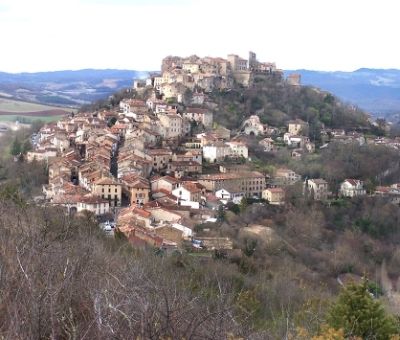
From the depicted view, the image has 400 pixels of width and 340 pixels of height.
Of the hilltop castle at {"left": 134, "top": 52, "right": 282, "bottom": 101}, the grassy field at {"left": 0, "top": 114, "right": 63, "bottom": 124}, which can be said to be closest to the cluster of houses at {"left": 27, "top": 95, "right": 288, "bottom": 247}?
the hilltop castle at {"left": 134, "top": 52, "right": 282, "bottom": 101}

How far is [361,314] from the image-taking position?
8.39 meters

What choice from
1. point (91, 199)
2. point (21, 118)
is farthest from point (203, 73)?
point (91, 199)

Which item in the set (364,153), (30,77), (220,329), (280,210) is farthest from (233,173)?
(30,77)

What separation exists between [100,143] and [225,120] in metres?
9.00

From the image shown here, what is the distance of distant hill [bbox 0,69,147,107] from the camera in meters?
77.2

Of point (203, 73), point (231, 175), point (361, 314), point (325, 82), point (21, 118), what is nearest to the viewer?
point (361, 314)

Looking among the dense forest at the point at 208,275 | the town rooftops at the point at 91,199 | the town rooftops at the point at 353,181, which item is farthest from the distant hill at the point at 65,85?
the dense forest at the point at 208,275

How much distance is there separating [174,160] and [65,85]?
293 ft

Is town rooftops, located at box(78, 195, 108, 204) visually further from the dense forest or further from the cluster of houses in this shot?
the dense forest

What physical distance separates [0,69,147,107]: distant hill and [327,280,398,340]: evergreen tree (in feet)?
154

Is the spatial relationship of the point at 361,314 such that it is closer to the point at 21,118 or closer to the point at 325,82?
the point at 21,118

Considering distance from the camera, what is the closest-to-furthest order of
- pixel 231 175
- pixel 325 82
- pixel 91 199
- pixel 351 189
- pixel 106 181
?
1. pixel 91 199
2. pixel 106 181
3. pixel 231 175
4. pixel 351 189
5. pixel 325 82

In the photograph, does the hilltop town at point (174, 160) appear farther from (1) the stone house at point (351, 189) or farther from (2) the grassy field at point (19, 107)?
(2) the grassy field at point (19, 107)

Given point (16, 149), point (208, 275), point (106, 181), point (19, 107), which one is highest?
point (208, 275)
